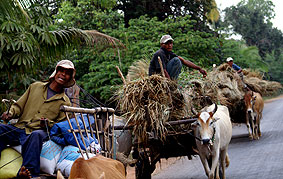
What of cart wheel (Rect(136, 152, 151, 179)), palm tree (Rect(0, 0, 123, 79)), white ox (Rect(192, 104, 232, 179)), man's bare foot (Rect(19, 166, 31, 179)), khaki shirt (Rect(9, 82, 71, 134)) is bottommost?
cart wheel (Rect(136, 152, 151, 179))

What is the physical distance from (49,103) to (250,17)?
4285cm

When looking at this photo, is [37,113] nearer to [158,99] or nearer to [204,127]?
[158,99]

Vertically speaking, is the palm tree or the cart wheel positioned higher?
the palm tree

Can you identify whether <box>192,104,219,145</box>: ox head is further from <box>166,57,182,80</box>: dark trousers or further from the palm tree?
the palm tree

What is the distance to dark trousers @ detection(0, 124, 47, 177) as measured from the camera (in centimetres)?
376

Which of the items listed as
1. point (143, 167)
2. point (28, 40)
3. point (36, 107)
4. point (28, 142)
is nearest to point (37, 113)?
point (36, 107)

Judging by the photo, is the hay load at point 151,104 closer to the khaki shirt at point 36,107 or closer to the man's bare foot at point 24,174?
the khaki shirt at point 36,107

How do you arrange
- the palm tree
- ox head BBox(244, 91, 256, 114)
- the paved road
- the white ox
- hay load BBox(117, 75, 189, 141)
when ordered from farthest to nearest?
ox head BBox(244, 91, 256, 114) → the paved road → the palm tree → the white ox → hay load BBox(117, 75, 189, 141)

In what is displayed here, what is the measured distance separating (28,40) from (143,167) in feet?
11.2

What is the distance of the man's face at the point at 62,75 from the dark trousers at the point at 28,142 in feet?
2.97

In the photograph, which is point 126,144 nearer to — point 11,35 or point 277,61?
point 11,35

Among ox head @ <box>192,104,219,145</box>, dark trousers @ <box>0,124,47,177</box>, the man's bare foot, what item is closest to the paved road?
ox head @ <box>192,104,219,145</box>

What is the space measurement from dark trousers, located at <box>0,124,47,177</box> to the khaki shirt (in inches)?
13.5

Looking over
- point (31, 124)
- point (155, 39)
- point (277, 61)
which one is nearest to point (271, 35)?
point (277, 61)
